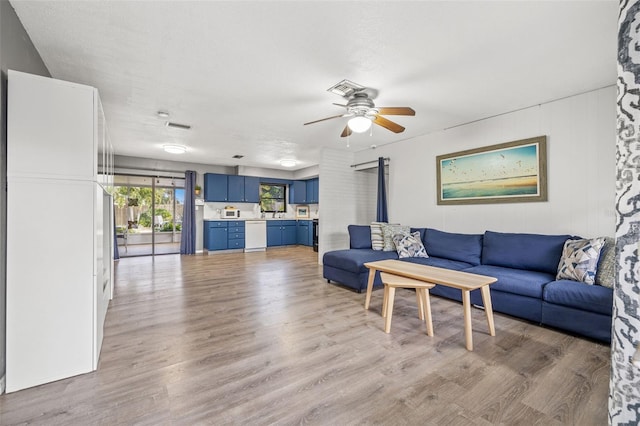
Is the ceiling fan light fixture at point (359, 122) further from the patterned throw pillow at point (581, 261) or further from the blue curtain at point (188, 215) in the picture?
the blue curtain at point (188, 215)

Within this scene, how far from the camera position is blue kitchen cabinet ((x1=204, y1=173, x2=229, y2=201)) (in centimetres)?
777

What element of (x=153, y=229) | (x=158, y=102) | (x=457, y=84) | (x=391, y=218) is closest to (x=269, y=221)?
(x=153, y=229)

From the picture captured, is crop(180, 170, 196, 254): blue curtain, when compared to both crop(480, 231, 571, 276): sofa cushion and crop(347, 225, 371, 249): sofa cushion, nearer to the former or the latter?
crop(347, 225, 371, 249): sofa cushion

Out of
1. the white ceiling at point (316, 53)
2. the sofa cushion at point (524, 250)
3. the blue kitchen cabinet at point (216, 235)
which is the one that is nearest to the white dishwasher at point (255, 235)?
the blue kitchen cabinet at point (216, 235)

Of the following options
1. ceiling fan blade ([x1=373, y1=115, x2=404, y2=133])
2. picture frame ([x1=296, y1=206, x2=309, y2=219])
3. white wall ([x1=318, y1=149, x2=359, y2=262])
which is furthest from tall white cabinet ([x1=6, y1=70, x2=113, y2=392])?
picture frame ([x1=296, y1=206, x2=309, y2=219])

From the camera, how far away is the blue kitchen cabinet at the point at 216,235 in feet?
25.0

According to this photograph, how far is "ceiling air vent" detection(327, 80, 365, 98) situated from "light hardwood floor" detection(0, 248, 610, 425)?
245 centimetres

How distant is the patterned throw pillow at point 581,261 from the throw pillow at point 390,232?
206cm

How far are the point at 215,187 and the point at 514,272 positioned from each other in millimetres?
7082

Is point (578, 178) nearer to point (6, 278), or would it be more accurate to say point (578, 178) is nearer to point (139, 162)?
point (6, 278)

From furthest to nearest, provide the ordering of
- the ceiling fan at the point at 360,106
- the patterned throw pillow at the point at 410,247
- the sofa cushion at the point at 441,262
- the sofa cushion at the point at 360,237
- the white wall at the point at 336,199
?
the white wall at the point at 336,199, the sofa cushion at the point at 360,237, the patterned throw pillow at the point at 410,247, the sofa cushion at the point at 441,262, the ceiling fan at the point at 360,106

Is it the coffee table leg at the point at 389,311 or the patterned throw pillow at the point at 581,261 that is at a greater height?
the patterned throw pillow at the point at 581,261

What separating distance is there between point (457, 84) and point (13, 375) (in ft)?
14.2

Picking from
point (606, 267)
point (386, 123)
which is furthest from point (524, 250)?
point (386, 123)
